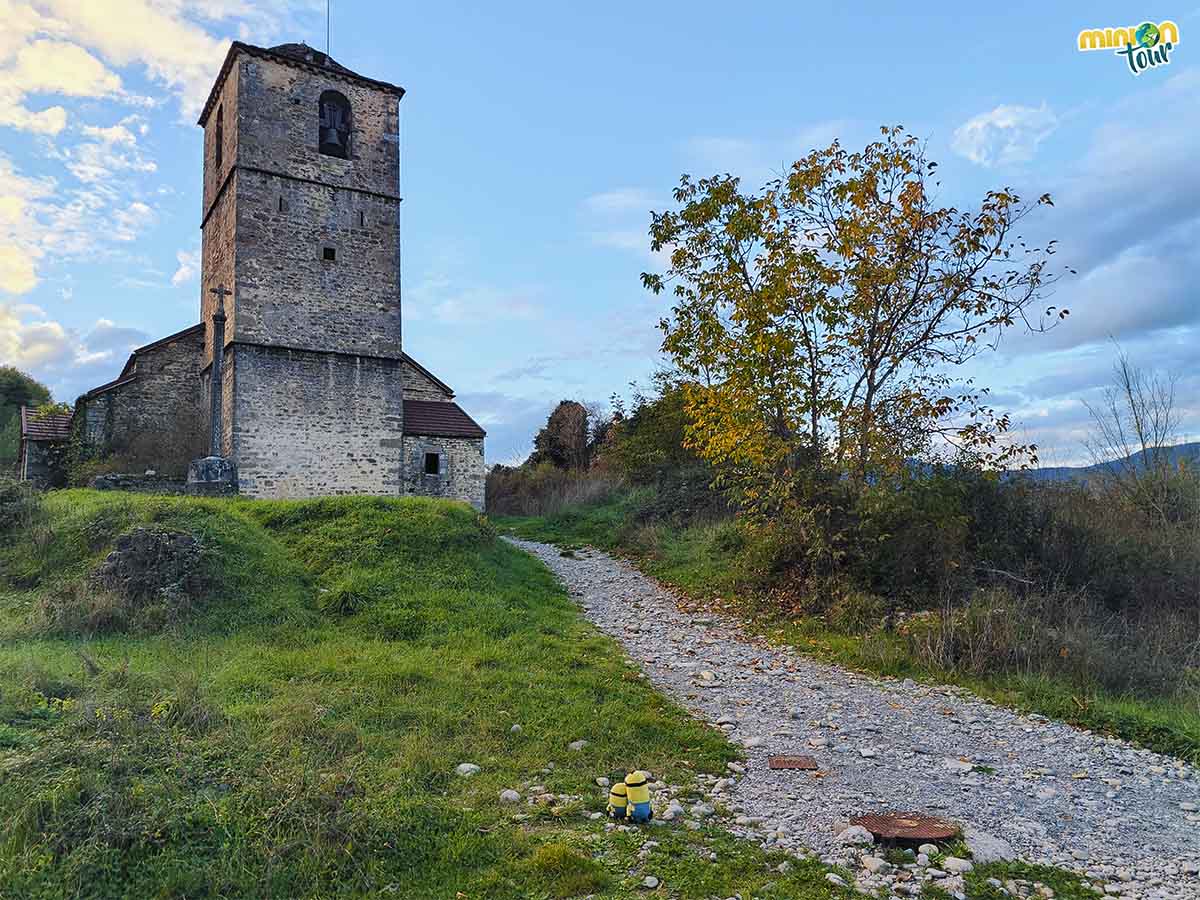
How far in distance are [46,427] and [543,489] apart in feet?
49.6

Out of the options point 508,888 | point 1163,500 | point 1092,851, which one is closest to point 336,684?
point 508,888

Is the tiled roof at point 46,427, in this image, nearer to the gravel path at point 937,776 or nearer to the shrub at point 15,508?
the shrub at point 15,508

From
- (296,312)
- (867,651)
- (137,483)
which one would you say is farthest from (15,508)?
(867,651)

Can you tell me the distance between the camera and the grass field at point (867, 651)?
629cm

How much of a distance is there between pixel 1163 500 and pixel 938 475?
20.2 feet

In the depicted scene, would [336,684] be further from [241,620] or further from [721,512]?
[721,512]

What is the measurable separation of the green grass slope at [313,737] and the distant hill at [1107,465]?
8.83 metres

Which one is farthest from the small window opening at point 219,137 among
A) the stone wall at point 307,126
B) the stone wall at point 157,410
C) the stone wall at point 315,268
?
the stone wall at point 157,410

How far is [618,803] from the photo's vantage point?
172 inches

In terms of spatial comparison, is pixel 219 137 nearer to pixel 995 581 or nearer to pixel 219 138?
pixel 219 138

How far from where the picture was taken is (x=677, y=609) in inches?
457

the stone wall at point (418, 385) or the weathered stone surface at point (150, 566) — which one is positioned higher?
the stone wall at point (418, 385)

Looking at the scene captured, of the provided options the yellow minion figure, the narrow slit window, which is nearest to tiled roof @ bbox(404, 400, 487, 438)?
the narrow slit window

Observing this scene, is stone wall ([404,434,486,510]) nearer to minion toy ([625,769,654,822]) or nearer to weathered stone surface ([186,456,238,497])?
weathered stone surface ([186,456,238,497])
